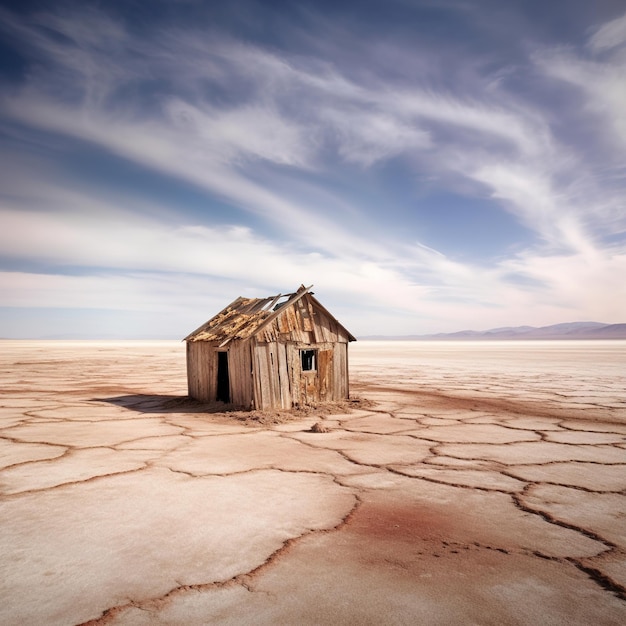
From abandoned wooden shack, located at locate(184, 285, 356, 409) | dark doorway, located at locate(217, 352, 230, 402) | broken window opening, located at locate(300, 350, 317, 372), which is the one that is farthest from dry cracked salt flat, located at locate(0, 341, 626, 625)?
dark doorway, located at locate(217, 352, 230, 402)

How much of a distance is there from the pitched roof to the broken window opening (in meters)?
0.98

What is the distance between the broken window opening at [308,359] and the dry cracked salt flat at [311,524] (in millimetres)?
2331

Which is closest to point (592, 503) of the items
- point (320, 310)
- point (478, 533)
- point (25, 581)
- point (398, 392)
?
point (478, 533)

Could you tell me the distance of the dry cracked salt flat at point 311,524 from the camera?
2506 millimetres

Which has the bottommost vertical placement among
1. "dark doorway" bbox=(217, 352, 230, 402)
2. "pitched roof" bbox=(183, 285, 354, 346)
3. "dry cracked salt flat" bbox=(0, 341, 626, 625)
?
"dry cracked salt flat" bbox=(0, 341, 626, 625)

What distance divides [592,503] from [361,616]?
2.82 meters

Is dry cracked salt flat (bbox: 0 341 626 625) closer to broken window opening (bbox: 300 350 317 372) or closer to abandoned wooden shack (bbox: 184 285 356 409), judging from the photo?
abandoned wooden shack (bbox: 184 285 356 409)

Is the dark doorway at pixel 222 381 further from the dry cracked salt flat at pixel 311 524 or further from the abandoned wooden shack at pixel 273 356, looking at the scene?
the dry cracked salt flat at pixel 311 524

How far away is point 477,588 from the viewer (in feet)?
8.75

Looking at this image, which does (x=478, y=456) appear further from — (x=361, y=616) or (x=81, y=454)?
(x=81, y=454)

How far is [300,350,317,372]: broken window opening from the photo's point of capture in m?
9.73

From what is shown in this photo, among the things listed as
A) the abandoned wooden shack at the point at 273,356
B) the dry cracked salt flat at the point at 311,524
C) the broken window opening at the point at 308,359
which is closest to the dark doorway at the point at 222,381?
the abandoned wooden shack at the point at 273,356

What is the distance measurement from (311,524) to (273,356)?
537cm

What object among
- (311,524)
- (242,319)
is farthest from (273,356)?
(311,524)
